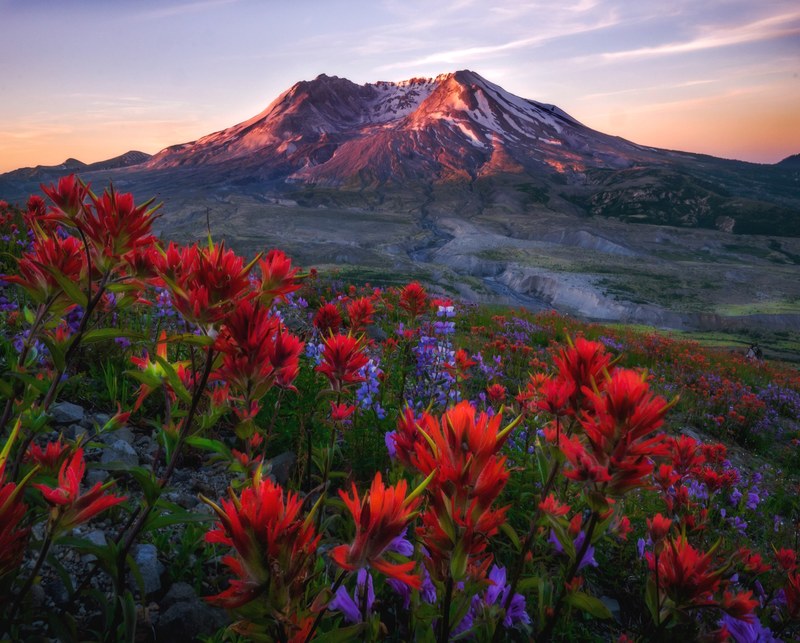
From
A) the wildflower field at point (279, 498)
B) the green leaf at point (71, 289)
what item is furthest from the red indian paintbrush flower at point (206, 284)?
the green leaf at point (71, 289)

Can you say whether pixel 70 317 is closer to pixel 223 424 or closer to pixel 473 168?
pixel 223 424

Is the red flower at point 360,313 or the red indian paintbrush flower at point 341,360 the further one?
the red flower at point 360,313

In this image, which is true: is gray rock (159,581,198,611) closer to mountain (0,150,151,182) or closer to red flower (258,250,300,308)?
red flower (258,250,300,308)

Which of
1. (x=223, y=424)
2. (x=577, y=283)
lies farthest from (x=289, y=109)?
(x=223, y=424)

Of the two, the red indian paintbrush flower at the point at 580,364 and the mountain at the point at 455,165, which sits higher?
the mountain at the point at 455,165

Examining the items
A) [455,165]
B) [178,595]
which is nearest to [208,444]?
[178,595]

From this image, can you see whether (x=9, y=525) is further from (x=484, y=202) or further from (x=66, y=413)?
(x=484, y=202)

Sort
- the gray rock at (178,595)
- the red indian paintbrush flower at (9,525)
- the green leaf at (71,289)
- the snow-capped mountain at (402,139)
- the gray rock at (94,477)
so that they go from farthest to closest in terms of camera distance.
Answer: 1. the snow-capped mountain at (402,139)
2. the gray rock at (94,477)
3. the gray rock at (178,595)
4. the green leaf at (71,289)
5. the red indian paintbrush flower at (9,525)

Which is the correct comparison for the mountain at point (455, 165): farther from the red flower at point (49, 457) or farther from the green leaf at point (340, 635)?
the green leaf at point (340, 635)
